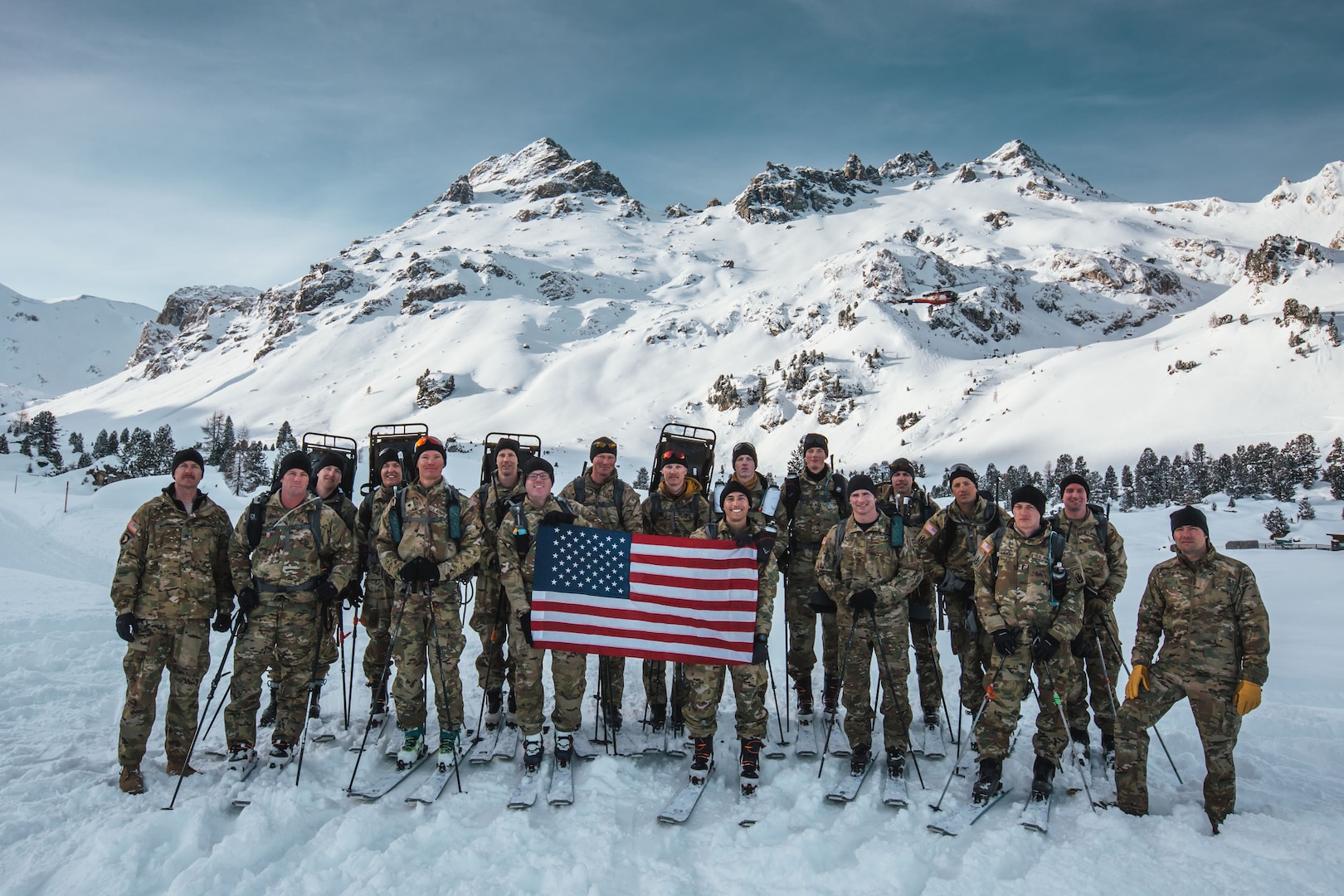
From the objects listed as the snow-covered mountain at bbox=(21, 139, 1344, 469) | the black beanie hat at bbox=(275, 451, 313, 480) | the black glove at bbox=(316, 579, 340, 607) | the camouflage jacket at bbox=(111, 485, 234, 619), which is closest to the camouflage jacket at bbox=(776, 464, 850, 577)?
the black glove at bbox=(316, 579, 340, 607)

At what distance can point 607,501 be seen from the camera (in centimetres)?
698

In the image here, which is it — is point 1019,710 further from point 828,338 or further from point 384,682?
point 828,338

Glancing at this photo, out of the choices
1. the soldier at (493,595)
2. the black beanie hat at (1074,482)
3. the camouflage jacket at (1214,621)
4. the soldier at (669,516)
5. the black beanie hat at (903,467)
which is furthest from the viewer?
the black beanie hat at (903,467)

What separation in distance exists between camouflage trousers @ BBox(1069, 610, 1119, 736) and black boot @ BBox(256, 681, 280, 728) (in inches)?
310

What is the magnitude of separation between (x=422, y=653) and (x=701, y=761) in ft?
8.97

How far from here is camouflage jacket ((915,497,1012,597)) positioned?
22.9 ft

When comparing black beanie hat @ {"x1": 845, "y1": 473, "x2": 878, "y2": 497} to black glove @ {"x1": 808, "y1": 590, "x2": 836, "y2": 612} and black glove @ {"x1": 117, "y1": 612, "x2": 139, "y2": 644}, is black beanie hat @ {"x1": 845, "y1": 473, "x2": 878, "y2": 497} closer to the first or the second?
black glove @ {"x1": 808, "y1": 590, "x2": 836, "y2": 612}

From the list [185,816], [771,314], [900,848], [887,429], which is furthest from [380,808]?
[771,314]

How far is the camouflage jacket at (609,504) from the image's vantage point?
6.91 metres

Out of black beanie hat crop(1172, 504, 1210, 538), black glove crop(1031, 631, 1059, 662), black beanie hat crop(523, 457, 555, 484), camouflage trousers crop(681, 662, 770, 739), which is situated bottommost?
camouflage trousers crop(681, 662, 770, 739)

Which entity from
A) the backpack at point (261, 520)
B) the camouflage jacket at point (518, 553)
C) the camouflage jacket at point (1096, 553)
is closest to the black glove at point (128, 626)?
the backpack at point (261, 520)

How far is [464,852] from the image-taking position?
15.4 feet

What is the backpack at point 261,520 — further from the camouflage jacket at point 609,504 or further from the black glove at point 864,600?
the black glove at point 864,600

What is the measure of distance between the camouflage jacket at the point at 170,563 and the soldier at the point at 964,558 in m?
6.71
